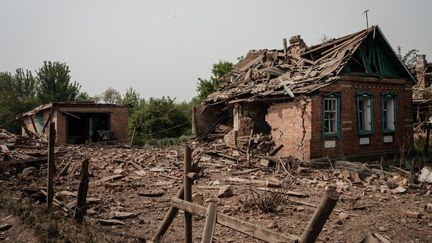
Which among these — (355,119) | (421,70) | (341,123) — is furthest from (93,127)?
(421,70)

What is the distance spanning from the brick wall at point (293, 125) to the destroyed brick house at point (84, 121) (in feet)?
48.7

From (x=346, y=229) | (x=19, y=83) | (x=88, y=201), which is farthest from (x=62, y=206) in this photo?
(x=19, y=83)

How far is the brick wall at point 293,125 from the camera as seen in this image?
13.9 meters

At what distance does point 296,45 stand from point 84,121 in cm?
2038

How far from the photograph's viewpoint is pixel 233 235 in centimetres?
650

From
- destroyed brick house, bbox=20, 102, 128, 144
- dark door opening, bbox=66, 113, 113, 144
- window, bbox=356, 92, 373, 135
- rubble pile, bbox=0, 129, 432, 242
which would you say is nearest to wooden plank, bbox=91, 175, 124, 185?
rubble pile, bbox=0, 129, 432, 242

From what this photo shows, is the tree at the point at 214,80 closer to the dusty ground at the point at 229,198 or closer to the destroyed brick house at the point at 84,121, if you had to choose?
the destroyed brick house at the point at 84,121

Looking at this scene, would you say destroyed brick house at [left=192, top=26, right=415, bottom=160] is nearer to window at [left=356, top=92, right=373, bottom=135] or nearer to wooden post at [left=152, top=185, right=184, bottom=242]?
window at [left=356, top=92, right=373, bottom=135]

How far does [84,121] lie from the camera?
2922 centimetres

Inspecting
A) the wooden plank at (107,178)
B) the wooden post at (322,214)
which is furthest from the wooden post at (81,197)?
the wooden post at (322,214)

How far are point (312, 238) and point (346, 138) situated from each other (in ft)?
41.8

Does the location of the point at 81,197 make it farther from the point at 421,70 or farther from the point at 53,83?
the point at 53,83

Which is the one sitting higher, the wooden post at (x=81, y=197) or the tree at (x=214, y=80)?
the tree at (x=214, y=80)

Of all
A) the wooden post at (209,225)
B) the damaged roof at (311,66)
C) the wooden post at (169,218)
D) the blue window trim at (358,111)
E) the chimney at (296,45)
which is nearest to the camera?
the wooden post at (209,225)
